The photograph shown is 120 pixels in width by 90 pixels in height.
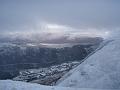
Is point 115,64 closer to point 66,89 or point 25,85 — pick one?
point 66,89

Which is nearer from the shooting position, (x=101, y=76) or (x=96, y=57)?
(x=101, y=76)

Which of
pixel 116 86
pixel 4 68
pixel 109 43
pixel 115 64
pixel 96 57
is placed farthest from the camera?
pixel 4 68

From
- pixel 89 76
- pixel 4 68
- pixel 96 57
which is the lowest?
pixel 4 68

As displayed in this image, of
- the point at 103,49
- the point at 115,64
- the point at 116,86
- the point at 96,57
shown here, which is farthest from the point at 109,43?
the point at 116,86

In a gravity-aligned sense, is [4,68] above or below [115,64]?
below

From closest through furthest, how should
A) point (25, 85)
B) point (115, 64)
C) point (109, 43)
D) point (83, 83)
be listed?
point (25, 85)
point (83, 83)
point (115, 64)
point (109, 43)
